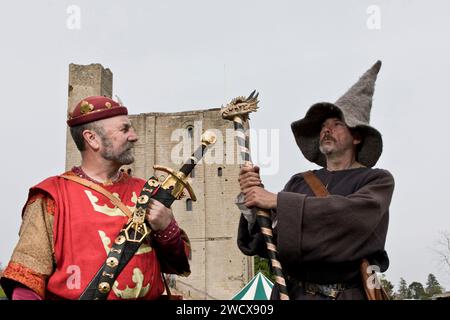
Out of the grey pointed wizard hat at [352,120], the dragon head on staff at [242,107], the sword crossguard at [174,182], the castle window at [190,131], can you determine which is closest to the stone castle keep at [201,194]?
the castle window at [190,131]

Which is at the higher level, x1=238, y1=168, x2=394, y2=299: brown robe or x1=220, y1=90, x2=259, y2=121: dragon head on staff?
x1=220, y1=90, x2=259, y2=121: dragon head on staff

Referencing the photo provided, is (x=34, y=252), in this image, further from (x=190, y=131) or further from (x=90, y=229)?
(x=190, y=131)

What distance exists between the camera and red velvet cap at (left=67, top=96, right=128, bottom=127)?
3580mm

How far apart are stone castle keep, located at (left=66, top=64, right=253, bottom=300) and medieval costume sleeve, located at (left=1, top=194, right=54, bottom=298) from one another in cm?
3299

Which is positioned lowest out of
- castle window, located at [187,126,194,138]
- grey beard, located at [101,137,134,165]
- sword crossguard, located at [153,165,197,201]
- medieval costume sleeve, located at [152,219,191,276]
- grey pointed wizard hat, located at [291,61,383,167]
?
medieval costume sleeve, located at [152,219,191,276]

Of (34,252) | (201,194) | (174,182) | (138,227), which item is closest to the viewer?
(34,252)

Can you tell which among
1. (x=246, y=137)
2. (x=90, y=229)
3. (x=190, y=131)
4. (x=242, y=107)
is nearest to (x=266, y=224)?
(x=246, y=137)

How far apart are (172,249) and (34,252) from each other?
0.76m

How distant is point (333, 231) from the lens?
10.8 feet

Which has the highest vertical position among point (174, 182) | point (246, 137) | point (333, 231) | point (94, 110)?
point (94, 110)

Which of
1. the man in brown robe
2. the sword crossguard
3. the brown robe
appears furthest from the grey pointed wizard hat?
the sword crossguard

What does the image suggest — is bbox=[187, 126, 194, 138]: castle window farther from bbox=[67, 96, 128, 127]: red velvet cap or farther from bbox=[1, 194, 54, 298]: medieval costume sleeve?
bbox=[1, 194, 54, 298]: medieval costume sleeve

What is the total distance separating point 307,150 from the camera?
4059mm
